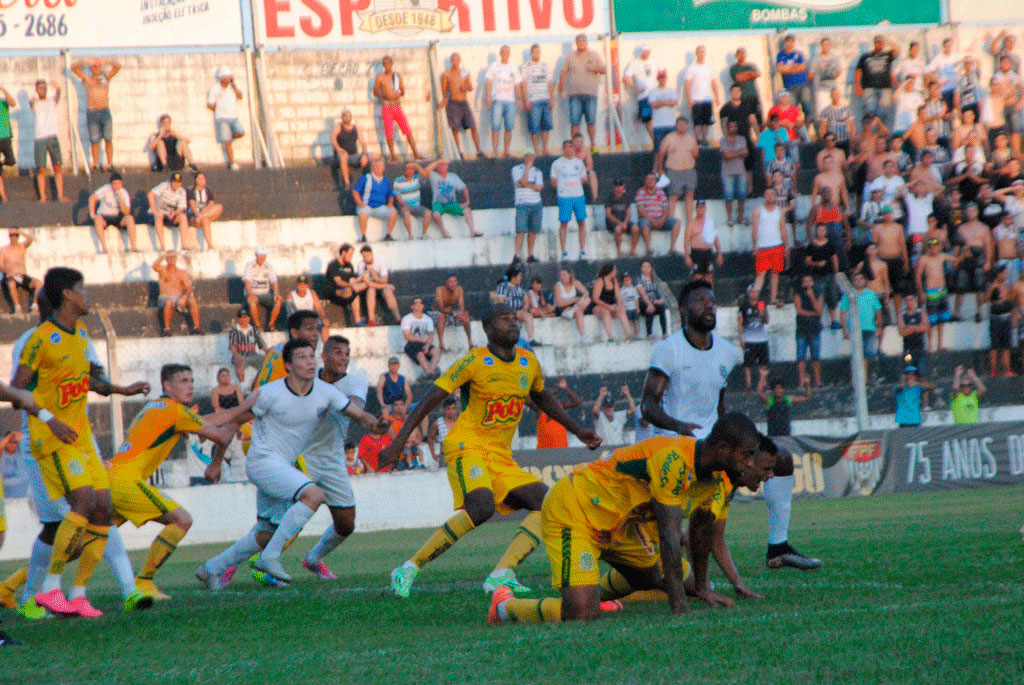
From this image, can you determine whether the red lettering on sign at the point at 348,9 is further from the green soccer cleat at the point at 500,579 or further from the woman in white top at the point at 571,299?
the green soccer cleat at the point at 500,579

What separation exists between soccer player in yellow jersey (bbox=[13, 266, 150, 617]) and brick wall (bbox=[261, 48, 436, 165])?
17.3m

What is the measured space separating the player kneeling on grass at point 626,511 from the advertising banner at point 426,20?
65.9 feet

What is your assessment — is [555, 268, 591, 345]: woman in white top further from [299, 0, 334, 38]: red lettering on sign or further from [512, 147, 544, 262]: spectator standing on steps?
[299, 0, 334, 38]: red lettering on sign

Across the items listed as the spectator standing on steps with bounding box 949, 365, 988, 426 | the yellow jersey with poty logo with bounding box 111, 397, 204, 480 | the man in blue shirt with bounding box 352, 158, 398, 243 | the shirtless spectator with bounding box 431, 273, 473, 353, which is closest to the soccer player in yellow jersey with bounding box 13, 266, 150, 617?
the yellow jersey with poty logo with bounding box 111, 397, 204, 480

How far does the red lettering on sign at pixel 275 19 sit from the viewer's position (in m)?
24.9

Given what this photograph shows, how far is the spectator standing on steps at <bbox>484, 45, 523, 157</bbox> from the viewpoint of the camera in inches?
944

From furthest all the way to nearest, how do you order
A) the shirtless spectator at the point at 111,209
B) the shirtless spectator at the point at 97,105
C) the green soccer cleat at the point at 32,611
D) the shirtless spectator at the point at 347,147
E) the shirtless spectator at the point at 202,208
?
1. the shirtless spectator at the point at 347,147
2. the shirtless spectator at the point at 97,105
3. the shirtless spectator at the point at 202,208
4. the shirtless spectator at the point at 111,209
5. the green soccer cleat at the point at 32,611

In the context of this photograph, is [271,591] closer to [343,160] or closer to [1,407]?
[1,407]

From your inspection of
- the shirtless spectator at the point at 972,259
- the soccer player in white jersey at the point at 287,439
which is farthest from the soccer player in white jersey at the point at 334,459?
the shirtless spectator at the point at 972,259

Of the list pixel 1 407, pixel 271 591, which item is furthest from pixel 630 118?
pixel 271 591

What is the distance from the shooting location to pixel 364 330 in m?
20.3

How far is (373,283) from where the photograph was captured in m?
20.5

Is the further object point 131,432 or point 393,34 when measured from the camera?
point 393,34

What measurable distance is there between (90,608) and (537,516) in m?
3.13
